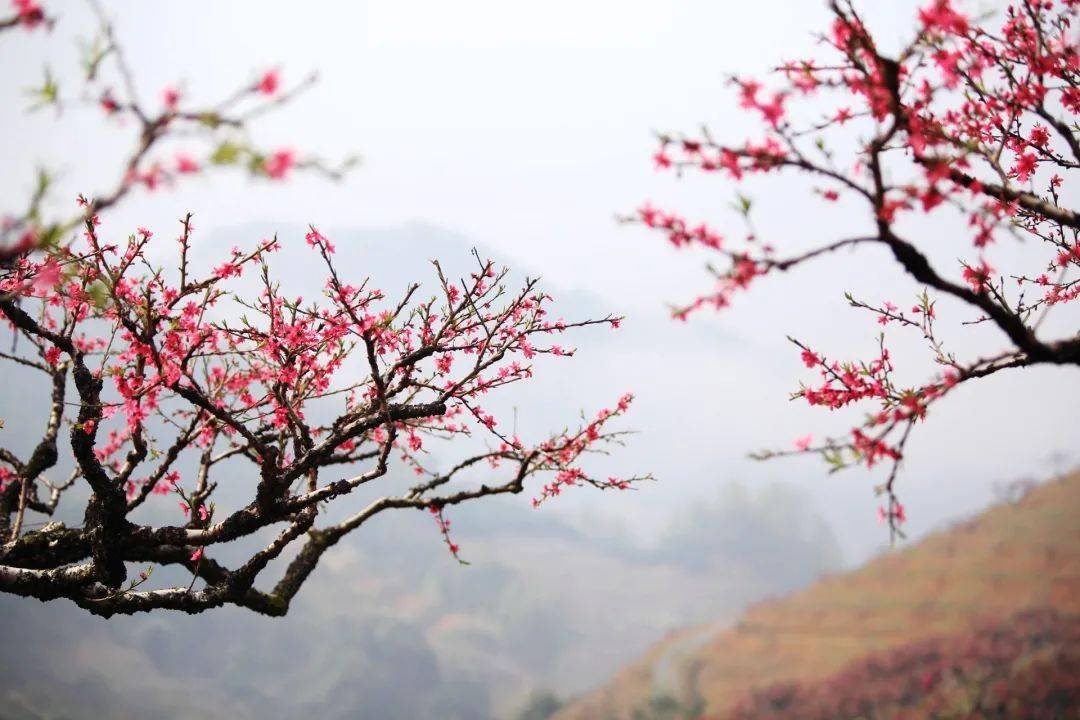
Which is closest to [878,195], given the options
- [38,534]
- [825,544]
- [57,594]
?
[57,594]

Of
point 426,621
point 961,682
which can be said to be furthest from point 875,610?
point 426,621

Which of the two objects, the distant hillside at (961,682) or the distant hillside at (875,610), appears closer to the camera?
the distant hillside at (961,682)

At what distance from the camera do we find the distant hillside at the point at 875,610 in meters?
30.1

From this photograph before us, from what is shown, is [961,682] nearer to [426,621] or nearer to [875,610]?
[875,610]

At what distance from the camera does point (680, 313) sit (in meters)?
2.85

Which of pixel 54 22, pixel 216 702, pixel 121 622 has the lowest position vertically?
pixel 216 702

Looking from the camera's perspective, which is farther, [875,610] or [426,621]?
[426,621]

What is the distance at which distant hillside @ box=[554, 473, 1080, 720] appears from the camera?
30.1 meters

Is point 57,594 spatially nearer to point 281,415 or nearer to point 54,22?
point 281,415

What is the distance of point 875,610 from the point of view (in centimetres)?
3425

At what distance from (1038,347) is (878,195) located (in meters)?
1.11

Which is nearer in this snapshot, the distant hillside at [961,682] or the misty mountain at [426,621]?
the distant hillside at [961,682]

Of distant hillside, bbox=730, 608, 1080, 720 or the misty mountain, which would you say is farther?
the misty mountain

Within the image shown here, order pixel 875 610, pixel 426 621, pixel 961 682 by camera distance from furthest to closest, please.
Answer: pixel 426 621, pixel 875 610, pixel 961 682
